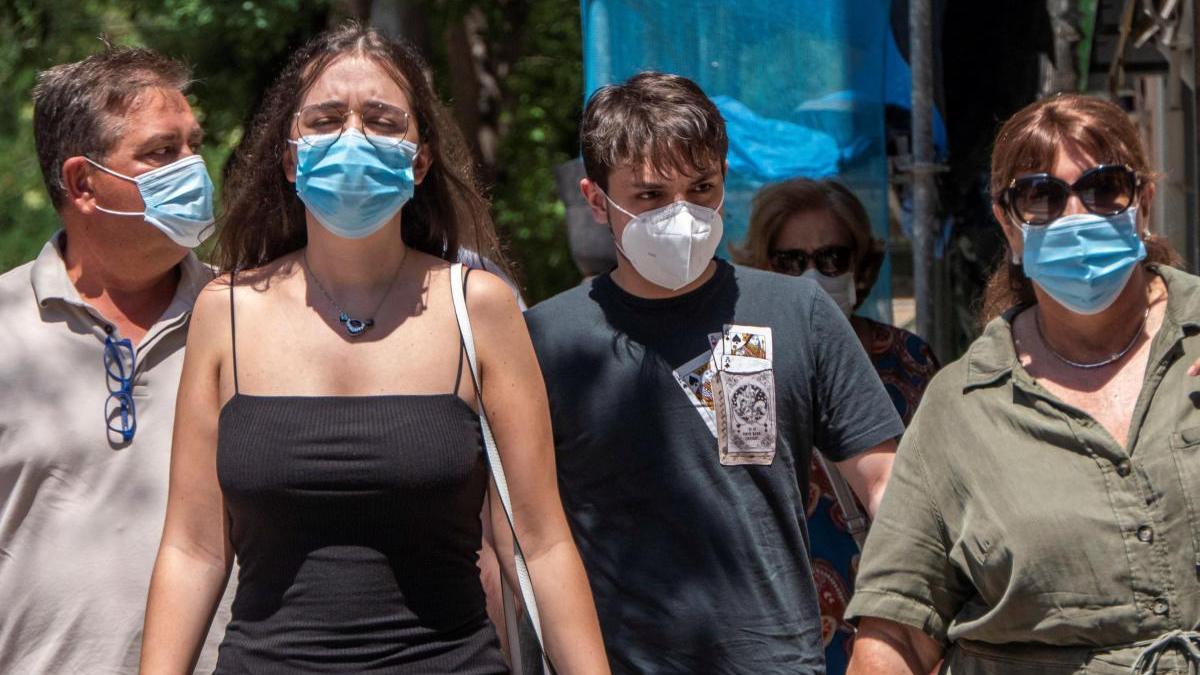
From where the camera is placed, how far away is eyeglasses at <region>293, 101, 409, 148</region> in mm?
2912

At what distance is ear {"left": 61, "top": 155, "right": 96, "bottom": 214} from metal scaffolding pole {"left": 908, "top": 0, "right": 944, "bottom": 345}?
2.70 m

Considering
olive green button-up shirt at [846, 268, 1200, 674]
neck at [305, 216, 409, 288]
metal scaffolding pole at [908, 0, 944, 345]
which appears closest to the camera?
olive green button-up shirt at [846, 268, 1200, 674]

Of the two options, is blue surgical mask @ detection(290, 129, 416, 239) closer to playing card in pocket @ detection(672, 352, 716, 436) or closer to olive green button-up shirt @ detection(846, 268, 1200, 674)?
playing card in pocket @ detection(672, 352, 716, 436)

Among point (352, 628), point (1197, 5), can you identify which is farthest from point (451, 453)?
point (1197, 5)

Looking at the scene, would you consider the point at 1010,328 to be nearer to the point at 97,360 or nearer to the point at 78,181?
the point at 97,360

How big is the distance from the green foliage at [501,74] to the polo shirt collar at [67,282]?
280 inches

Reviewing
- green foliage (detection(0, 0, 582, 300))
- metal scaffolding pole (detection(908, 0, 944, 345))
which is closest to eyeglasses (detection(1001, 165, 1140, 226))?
metal scaffolding pole (detection(908, 0, 944, 345))

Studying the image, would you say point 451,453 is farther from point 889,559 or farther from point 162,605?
point 889,559

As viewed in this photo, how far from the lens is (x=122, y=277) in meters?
3.58

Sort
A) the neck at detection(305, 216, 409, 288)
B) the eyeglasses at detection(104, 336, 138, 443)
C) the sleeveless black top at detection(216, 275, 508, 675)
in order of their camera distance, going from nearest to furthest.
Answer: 1. the sleeveless black top at detection(216, 275, 508, 675)
2. the neck at detection(305, 216, 409, 288)
3. the eyeglasses at detection(104, 336, 138, 443)

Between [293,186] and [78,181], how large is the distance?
0.79m

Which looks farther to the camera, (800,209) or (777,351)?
(800,209)

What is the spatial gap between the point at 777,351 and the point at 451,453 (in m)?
0.81

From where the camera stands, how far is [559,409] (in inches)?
Answer: 129
